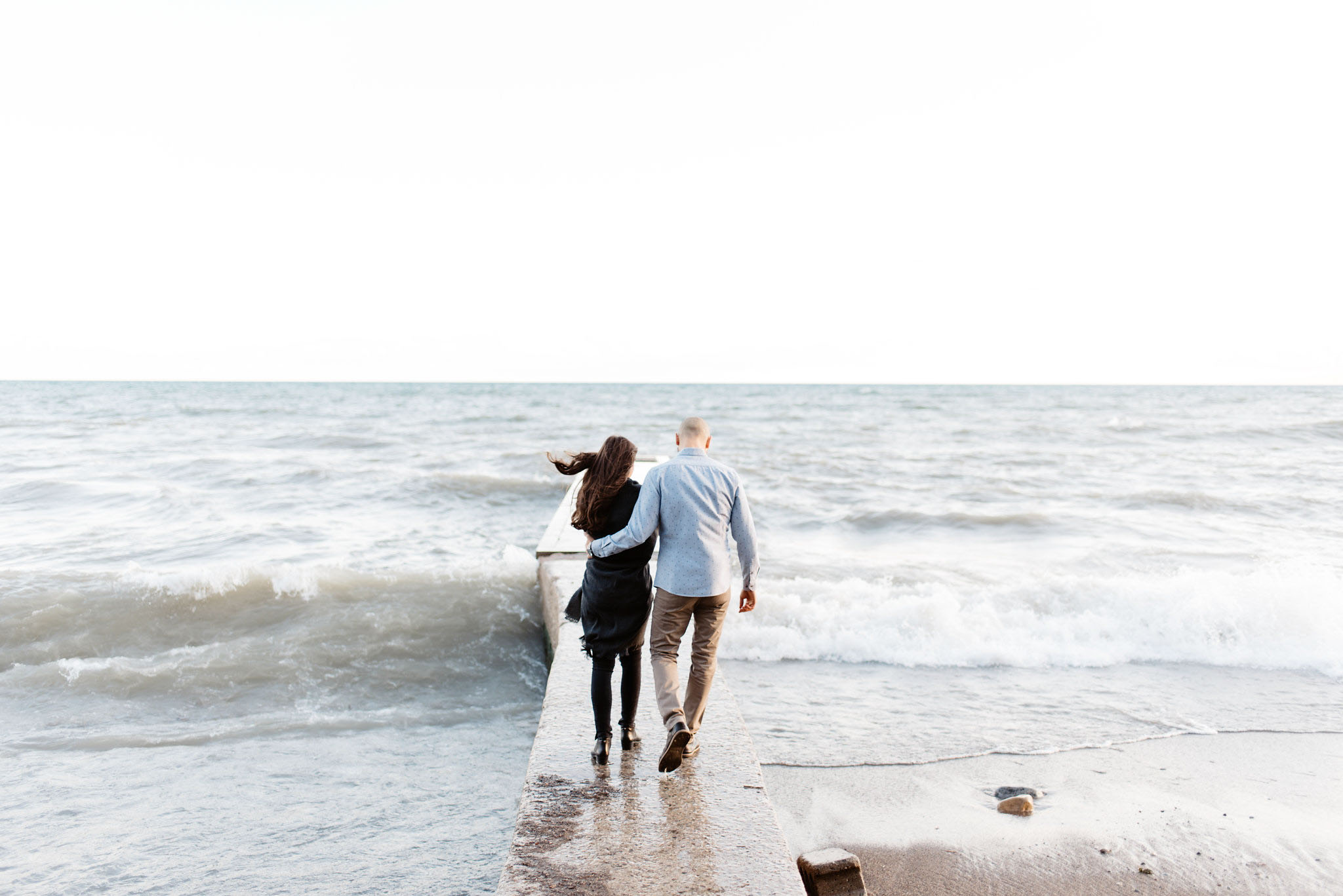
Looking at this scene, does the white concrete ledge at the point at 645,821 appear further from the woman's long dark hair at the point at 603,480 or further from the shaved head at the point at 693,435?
the shaved head at the point at 693,435

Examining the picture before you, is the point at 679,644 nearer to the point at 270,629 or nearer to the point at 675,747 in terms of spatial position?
the point at 675,747

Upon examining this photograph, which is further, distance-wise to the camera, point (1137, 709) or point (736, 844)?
point (1137, 709)

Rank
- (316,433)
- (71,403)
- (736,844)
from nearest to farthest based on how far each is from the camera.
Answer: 1. (736,844)
2. (316,433)
3. (71,403)

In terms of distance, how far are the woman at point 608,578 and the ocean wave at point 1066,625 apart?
3.21 meters

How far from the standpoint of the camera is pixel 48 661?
6.16m

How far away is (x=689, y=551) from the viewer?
318 centimetres

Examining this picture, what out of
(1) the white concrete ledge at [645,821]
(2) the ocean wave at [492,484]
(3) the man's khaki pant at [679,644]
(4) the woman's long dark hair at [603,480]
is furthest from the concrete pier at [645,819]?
(2) the ocean wave at [492,484]

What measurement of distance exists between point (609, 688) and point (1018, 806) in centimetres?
225

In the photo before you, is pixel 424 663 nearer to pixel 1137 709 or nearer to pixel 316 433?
pixel 1137 709

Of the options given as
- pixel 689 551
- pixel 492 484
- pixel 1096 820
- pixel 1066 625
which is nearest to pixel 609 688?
pixel 689 551

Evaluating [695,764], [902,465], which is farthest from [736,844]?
A: [902,465]

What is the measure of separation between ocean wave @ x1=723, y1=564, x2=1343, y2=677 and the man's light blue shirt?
3.30 metres

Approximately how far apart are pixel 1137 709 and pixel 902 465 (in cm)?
1427

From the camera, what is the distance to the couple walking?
3156mm
